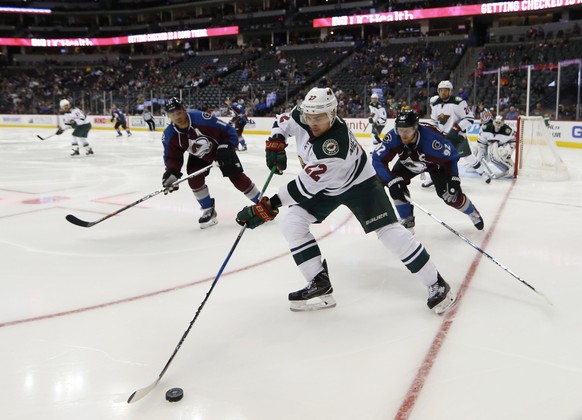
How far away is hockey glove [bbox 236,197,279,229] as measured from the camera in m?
2.60

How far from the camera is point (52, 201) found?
605 centimetres

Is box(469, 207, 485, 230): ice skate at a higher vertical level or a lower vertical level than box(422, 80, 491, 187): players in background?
lower

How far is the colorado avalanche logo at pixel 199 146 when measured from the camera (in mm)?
4715

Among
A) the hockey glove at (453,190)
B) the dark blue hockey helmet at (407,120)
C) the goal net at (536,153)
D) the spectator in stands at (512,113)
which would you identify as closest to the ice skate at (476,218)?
the hockey glove at (453,190)

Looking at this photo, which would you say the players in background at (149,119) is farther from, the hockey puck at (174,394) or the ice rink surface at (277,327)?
the hockey puck at (174,394)

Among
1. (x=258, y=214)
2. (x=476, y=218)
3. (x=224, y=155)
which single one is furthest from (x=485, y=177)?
(x=258, y=214)

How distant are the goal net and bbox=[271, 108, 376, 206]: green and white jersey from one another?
5741mm

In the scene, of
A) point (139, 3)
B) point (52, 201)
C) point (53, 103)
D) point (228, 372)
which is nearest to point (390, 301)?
point (228, 372)

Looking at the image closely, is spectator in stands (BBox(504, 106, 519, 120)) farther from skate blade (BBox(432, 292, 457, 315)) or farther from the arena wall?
skate blade (BBox(432, 292, 457, 315))

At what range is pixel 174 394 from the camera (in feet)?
6.42

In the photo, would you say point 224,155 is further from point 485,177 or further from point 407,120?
point 485,177

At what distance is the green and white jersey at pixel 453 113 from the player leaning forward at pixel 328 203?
420cm

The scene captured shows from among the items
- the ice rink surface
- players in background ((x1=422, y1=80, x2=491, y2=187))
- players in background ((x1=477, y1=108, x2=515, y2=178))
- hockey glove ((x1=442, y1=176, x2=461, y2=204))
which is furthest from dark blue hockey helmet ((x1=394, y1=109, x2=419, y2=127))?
players in background ((x1=477, y1=108, x2=515, y2=178))

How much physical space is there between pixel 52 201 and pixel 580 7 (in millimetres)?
23057
